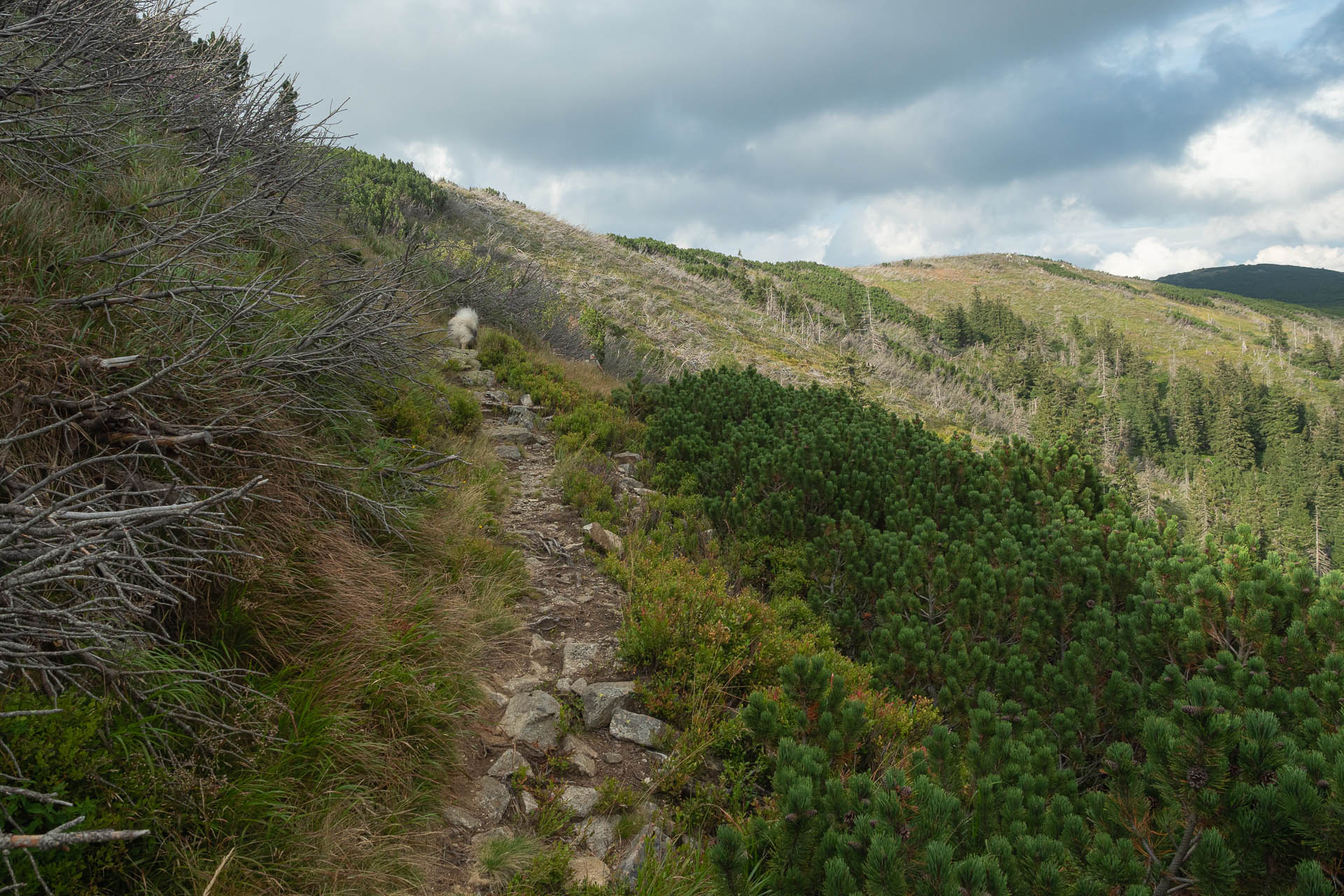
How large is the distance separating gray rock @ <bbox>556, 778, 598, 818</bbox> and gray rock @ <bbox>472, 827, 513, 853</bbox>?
0.27 metres

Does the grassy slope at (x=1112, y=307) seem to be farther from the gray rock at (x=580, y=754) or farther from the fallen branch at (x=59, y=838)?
the fallen branch at (x=59, y=838)

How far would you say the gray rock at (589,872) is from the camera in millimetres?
2607

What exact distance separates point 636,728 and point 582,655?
777 millimetres

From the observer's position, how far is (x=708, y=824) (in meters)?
3.17

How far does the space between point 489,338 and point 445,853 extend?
9.97 m

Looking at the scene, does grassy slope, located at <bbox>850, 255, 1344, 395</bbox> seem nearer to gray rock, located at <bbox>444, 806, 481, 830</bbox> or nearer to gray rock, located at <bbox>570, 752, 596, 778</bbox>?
gray rock, located at <bbox>570, 752, 596, 778</bbox>

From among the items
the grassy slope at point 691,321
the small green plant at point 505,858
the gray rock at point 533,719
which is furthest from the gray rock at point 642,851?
the grassy slope at point 691,321

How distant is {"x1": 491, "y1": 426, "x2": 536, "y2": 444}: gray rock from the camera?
28.0 feet

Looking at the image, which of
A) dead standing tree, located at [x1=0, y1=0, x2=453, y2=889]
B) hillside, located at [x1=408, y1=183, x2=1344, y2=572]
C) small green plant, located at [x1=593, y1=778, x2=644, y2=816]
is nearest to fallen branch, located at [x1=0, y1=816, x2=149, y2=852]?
dead standing tree, located at [x1=0, y1=0, x2=453, y2=889]

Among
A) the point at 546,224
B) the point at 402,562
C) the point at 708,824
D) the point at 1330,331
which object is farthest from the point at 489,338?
the point at 1330,331

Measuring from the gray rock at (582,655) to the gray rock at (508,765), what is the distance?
834 mm

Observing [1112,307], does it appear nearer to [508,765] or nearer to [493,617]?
[493,617]

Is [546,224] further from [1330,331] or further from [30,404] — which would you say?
[1330,331]

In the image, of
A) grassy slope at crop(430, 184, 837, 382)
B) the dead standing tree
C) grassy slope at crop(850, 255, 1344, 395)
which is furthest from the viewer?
grassy slope at crop(850, 255, 1344, 395)
